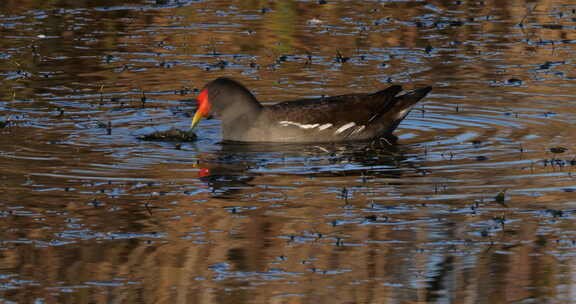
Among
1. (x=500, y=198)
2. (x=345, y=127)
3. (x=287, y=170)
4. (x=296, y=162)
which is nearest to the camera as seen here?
(x=500, y=198)

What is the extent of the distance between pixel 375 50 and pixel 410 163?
23.7 feet

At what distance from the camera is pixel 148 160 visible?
40.8ft

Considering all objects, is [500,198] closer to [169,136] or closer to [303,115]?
[303,115]

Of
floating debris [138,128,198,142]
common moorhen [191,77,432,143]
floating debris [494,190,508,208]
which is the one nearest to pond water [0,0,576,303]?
floating debris [494,190,508,208]

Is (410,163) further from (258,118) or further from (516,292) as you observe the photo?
(516,292)

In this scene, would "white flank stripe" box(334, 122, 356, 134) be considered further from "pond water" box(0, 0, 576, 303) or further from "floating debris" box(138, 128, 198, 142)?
"floating debris" box(138, 128, 198, 142)

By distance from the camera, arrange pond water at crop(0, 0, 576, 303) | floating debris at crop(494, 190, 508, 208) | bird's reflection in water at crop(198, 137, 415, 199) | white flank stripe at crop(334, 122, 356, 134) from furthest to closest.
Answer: white flank stripe at crop(334, 122, 356, 134) → bird's reflection in water at crop(198, 137, 415, 199) → floating debris at crop(494, 190, 508, 208) → pond water at crop(0, 0, 576, 303)

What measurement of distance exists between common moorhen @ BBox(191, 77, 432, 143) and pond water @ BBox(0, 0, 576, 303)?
0.25 m

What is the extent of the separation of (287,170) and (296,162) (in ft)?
1.61

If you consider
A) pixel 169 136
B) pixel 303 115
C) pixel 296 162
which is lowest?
pixel 296 162

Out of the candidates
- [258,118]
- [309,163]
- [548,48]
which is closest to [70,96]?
[258,118]

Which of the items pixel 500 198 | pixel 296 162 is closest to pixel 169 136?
pixel 296 162

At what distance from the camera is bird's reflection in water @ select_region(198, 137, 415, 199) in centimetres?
1159

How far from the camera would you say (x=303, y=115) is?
1355 centimetres
